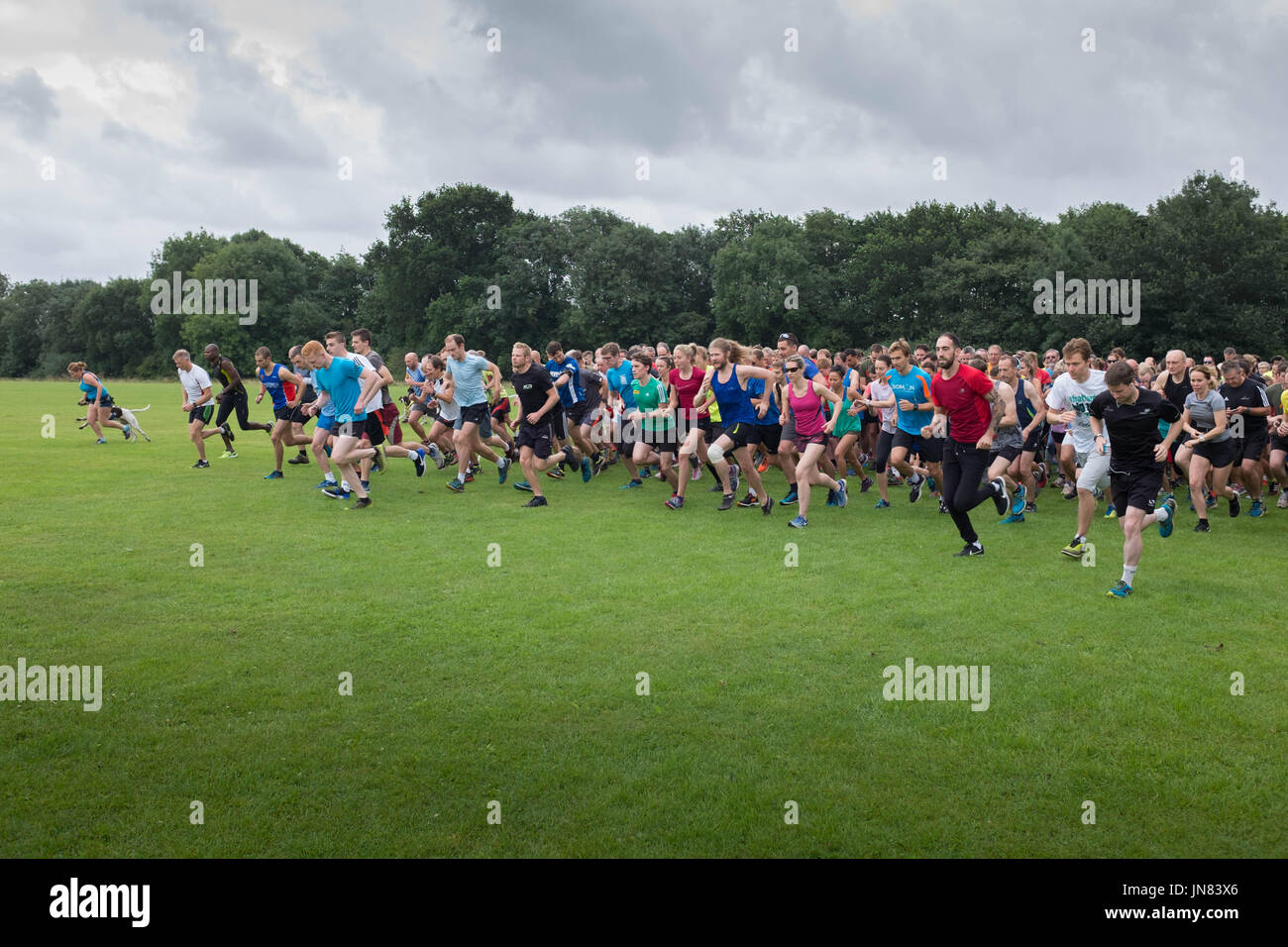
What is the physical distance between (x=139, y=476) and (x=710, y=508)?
1026 centimetres

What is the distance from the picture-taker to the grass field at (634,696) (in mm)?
4242

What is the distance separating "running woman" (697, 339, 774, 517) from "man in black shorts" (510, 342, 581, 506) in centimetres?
227

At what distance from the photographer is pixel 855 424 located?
14.3m

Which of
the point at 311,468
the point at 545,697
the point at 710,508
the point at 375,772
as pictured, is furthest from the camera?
the point at 311,468

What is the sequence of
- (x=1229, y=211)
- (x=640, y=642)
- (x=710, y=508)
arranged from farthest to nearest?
(x=1229, y=211)
(x=710, y=508)
(x=640, y=642)

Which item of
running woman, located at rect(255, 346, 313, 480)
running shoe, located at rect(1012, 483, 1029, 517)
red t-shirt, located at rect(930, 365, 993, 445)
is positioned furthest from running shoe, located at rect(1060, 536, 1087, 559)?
running woman, located at rect(255, 346, 313, 480)

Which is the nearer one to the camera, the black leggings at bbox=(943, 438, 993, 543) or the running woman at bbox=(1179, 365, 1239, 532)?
the black leggings at bbox=(943, 438, 993, 543)

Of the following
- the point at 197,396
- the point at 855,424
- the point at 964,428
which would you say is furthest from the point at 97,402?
the point at 964,428

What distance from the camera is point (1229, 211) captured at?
152 feet

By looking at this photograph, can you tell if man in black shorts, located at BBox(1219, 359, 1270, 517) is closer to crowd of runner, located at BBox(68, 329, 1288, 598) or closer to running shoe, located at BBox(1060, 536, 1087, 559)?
crowd of runner, located at BBox(68, 329, 1288, 598)

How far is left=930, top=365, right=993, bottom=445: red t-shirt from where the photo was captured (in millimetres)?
9570

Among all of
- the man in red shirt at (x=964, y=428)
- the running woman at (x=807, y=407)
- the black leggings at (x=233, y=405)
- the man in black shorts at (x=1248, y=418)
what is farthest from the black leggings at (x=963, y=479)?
the black leggings at (x=233, y=405)

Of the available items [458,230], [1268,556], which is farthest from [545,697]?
[458,230]
